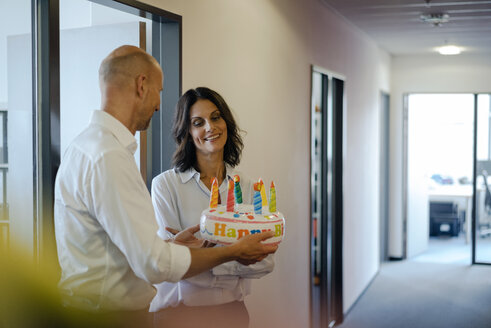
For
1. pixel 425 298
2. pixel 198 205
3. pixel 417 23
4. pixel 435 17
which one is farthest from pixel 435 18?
pixel 198 205

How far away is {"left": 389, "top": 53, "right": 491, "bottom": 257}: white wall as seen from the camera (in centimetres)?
704

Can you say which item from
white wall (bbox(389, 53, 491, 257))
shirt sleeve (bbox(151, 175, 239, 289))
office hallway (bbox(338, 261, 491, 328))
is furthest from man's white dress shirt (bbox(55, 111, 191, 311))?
white wall (bbox(389, 53, 491, 257))

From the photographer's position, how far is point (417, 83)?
23.8 ft

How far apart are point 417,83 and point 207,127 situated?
575cm

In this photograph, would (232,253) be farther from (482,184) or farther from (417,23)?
Result: (482,184)

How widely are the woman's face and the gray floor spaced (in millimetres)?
3117

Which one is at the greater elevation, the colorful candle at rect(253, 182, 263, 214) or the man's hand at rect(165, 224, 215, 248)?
the colorful candle at rect(253, 182, 263, 214)

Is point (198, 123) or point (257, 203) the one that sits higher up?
point (198, 123)

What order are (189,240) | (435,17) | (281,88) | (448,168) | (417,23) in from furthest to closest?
(448,168) → (417,23) → (435,17) → (281,88) → (189,240)

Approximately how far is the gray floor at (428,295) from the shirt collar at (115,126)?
12.1 ft

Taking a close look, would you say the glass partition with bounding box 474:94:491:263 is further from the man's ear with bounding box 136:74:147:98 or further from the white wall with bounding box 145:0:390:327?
the man's ear with bounding box 136:74:147:98

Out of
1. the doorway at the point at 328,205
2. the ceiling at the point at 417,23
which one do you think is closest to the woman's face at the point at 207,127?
the ceiling at the point at 417,23

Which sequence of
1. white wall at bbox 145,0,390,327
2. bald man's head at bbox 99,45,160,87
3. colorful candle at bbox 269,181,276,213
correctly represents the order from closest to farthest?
bald man's head at bbox 99,45,160,87 < colorful candle at bbox 269,181,276,213 < white wall at bbox 145,0,390,327

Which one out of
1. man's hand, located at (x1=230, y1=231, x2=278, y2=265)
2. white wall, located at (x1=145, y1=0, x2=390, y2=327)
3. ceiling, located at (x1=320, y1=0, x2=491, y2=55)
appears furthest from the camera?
ceiling, located at (x1=320, y1=0, x2=491, y2=55)
